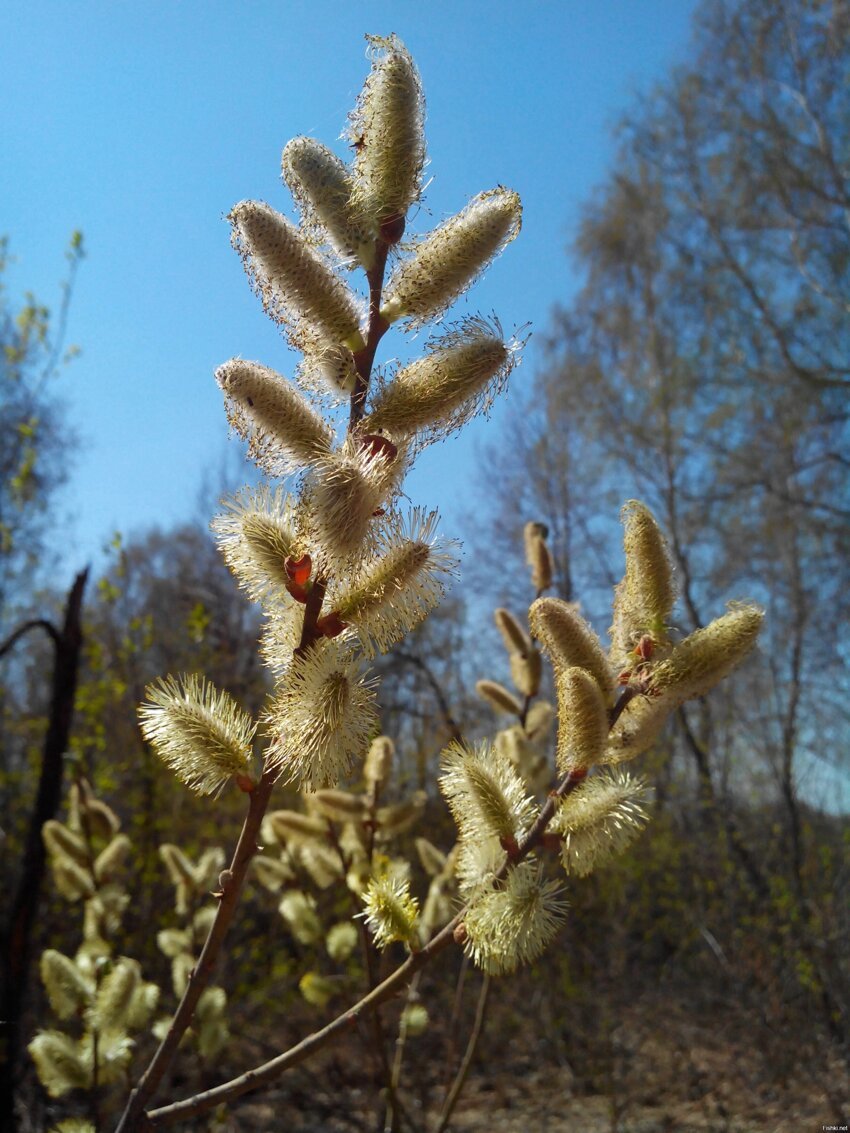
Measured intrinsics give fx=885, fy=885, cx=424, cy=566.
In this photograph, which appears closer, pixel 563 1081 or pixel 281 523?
pixel 281 523

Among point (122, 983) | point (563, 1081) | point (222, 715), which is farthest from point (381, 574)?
point (563, 1081)

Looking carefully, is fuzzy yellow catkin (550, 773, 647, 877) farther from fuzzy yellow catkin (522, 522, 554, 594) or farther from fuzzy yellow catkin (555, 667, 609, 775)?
fuzzy yellow catkin (522, 522, 554, 594)

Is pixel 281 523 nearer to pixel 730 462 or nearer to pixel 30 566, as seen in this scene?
pixel 30 566

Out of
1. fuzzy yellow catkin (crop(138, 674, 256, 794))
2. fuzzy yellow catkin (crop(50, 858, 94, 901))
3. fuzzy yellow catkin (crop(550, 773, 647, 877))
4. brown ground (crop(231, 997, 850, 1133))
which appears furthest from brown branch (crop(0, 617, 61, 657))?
brown ground (crop(231, 997, 850, 1133))

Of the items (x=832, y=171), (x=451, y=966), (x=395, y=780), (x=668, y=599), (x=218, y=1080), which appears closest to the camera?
(x=668, y=599)

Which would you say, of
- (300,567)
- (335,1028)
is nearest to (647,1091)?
(335,1028)

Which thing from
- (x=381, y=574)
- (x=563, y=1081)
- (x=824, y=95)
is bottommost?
(x=563, y=1081)
